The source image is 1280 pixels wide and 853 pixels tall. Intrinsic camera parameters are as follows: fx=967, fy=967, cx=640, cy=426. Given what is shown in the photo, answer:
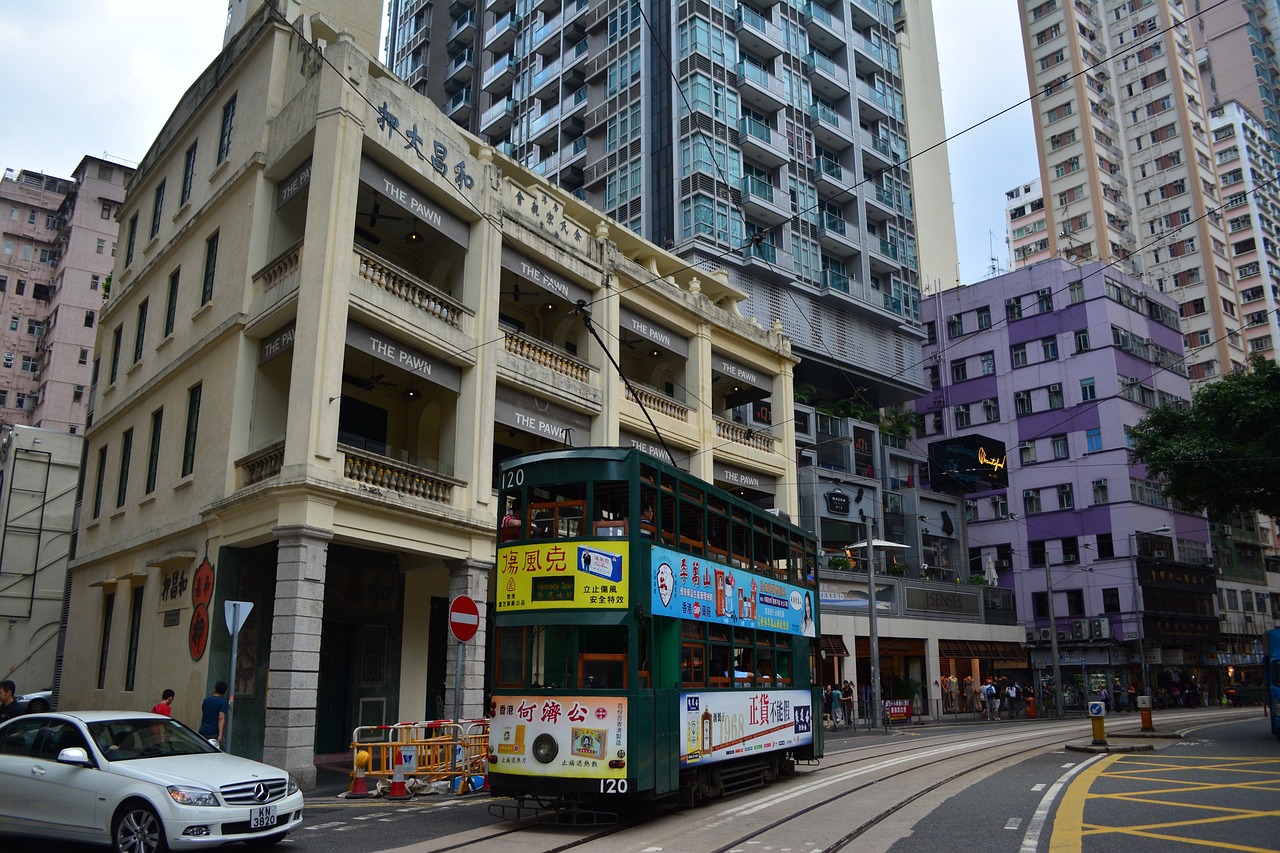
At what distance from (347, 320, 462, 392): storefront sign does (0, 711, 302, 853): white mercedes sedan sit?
9.57 m

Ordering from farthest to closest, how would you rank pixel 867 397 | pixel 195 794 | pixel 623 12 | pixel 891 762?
pixel 867 397 < pixel 623 12 < pixel 891 762 < pixel 195 794

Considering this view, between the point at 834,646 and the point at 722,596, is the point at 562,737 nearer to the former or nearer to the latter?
the point at 722,596

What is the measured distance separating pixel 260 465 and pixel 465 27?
52103 millimetres

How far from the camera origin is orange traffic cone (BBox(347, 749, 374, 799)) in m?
14.8

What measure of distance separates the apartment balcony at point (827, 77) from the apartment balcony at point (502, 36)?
58.7 ft

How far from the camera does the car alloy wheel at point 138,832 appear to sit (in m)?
8.85

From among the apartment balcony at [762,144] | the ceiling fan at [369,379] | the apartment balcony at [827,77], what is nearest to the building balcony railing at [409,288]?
the ceiling fan at [369,379]

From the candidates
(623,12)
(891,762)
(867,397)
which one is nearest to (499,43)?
(623,12)

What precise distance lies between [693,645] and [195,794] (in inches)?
246

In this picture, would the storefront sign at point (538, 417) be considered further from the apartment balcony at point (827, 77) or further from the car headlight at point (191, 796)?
the apartment balcony at point (827, 77)

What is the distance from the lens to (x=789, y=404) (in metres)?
33.1

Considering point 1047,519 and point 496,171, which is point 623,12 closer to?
point 496,171

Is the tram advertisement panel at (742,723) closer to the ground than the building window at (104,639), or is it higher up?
closer to the ground

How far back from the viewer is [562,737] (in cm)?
1159
